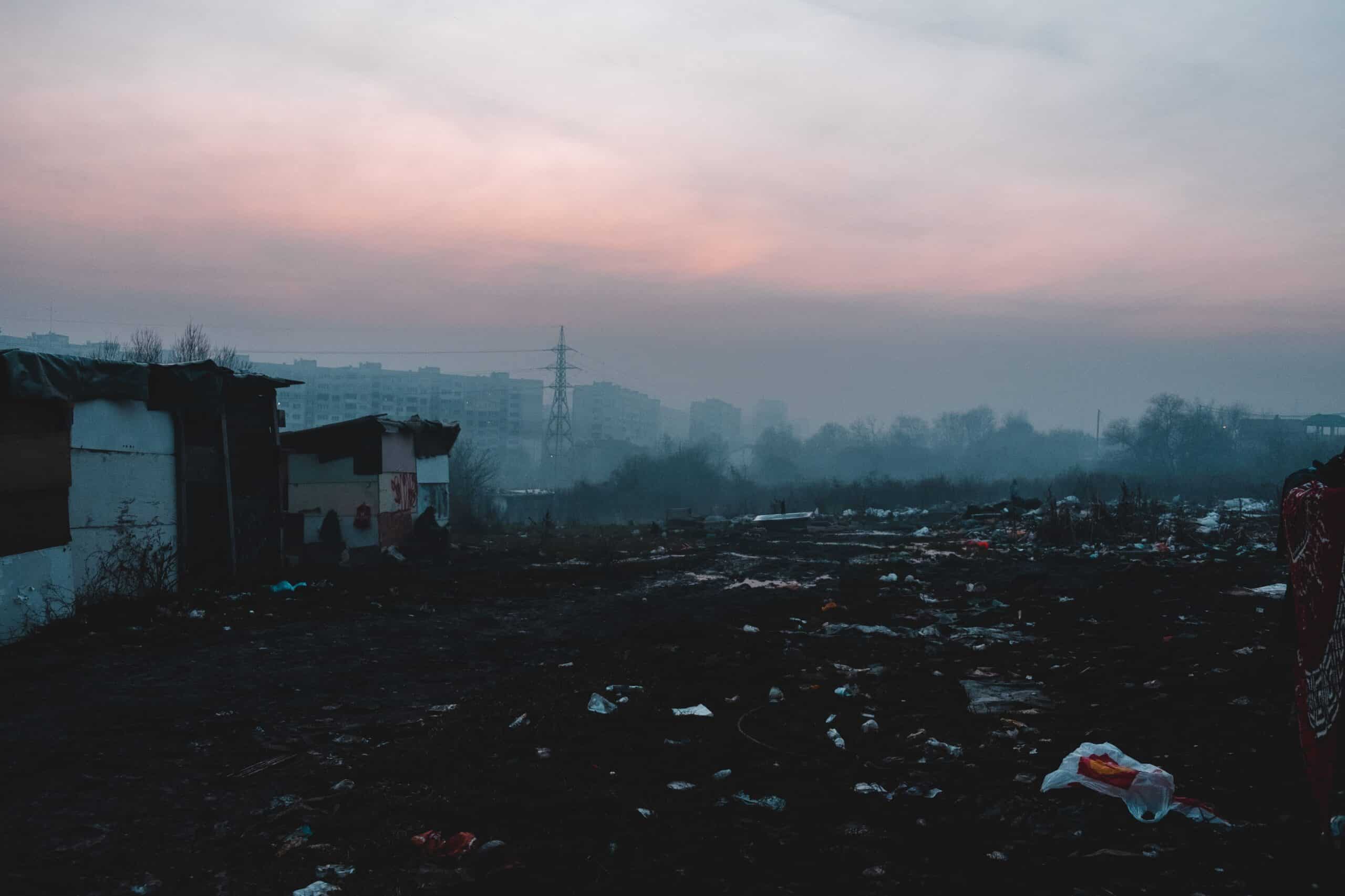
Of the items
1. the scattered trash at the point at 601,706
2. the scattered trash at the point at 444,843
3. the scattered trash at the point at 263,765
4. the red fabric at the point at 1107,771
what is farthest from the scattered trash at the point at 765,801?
the scattered trash at the point at 263,765

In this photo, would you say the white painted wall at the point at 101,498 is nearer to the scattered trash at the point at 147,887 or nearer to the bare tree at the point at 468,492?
the scattered trash at the point at 147,887

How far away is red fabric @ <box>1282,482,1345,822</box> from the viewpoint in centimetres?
305

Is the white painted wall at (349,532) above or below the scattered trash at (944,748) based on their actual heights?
below

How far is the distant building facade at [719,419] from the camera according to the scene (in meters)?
125

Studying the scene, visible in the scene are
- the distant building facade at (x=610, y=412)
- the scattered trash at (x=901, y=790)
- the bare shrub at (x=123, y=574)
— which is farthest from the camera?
the distant building facade at (x=610, y=412)

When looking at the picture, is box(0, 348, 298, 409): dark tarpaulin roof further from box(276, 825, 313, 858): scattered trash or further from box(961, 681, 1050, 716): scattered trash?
box(961, 681, 1050, 716): scattered trash

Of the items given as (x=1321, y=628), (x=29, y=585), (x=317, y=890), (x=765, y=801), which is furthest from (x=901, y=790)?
(x=29, y=585)

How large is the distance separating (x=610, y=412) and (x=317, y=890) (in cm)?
10618

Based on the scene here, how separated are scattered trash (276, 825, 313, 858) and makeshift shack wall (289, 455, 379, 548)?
1231cm

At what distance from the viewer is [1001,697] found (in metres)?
5.83

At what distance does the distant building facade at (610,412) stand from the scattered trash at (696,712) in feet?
307

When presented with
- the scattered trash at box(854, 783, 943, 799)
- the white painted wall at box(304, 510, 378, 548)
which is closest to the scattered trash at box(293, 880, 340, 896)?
the scattered trash at box(854, 783, 943, 799)

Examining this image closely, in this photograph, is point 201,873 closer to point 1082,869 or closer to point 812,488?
point 1082,869

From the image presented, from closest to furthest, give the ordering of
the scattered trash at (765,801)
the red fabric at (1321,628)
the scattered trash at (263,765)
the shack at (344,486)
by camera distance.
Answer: the red fabric at (1321,628), the scattered trash at (765,801), the scattered trash at (263,765), the shack at (344,486)
